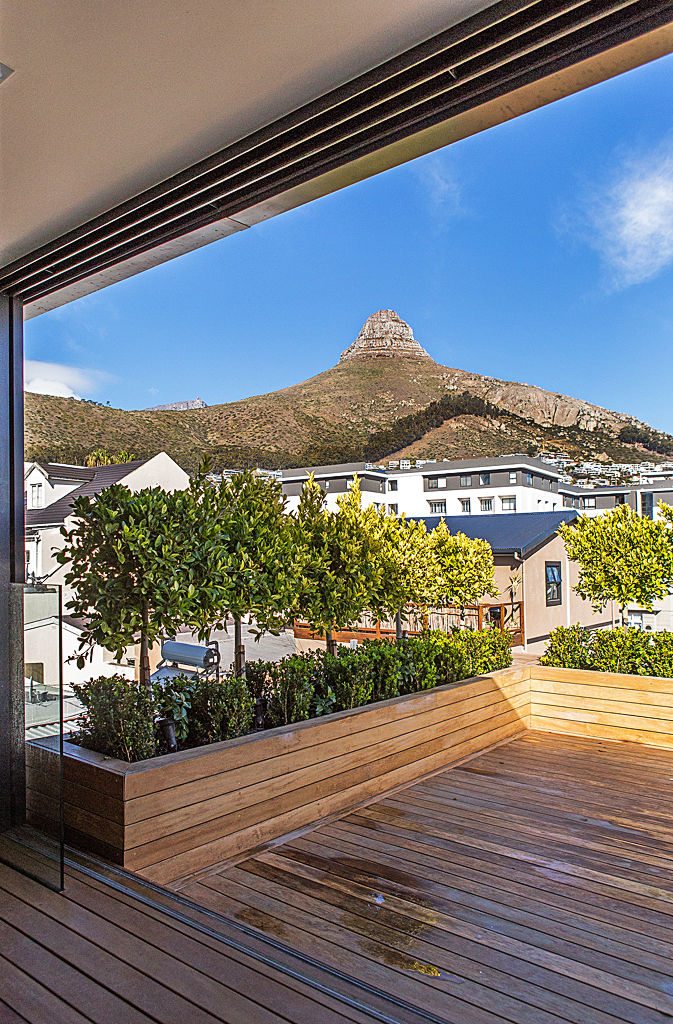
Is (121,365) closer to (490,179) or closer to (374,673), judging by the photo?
(374,673)

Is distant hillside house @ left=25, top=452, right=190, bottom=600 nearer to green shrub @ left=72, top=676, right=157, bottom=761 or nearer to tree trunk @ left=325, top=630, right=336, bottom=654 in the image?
green shrub @ left=72, top=676, right=157, bottom=761

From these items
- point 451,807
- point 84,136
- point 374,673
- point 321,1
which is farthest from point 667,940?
point 84,136

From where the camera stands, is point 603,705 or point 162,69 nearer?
point 162,69

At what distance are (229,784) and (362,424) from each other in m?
2.42

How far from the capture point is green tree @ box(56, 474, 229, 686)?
8.76ft

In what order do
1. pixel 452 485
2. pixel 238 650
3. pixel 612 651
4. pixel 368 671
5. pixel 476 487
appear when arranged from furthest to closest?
pixel 476 487 < pixel 452 485 < pixel 612 651 < pixel 368 671 < pixel 238 650

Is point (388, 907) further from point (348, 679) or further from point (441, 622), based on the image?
point (441, 622)

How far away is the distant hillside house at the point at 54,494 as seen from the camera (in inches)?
109

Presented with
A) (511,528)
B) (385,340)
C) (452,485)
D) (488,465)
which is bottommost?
(511,528)

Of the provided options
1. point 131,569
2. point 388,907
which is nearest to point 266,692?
point 131,569

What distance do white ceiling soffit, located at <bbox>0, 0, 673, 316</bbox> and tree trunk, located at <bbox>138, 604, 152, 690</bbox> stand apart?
1.54 metres

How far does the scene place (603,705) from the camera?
428cm

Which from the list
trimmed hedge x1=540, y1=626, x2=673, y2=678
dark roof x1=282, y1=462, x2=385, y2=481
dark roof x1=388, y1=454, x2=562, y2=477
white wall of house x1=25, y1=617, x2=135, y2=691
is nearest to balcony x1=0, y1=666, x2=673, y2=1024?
white wall of house x1=25, y1=617, x2=135, y2=691

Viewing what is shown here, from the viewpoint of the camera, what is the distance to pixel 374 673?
3574 millimetres
